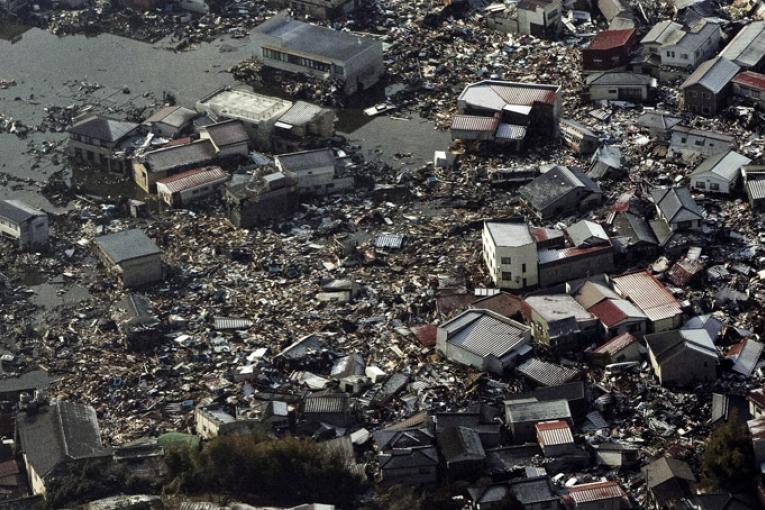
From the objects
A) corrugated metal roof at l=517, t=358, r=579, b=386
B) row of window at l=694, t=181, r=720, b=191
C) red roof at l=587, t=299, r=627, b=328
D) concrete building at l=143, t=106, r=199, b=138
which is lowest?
concrete building at l=143, t=106, r=199, b=138

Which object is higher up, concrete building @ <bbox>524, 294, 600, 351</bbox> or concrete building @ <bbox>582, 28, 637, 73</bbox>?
concrete building @ <bbox>582, 28, 637, 73</bbox>

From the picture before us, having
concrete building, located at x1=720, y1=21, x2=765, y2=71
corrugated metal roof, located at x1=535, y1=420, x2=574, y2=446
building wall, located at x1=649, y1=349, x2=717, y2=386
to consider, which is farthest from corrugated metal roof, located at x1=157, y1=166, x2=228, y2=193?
concrete building, located at x1=720, y1=21, x2=765, y2=71

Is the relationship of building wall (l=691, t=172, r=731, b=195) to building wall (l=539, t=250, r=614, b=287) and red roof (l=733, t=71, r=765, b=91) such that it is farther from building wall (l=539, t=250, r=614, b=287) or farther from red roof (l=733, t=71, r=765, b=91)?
red roof (l=733, t=71, r=765, b=91)

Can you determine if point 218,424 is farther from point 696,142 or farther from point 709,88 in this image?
point 709,88

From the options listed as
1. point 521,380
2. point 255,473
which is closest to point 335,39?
point 521,380

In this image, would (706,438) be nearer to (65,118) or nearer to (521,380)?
(521,380)

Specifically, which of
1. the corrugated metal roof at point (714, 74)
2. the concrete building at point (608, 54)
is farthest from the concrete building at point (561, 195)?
the concrete building at point (608, 54)

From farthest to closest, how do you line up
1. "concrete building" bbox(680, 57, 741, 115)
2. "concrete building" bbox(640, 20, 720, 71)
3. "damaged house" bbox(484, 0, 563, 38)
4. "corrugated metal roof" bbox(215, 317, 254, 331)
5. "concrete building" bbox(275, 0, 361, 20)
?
"concrete building" bbox(275, 0, 361, 20), "damaged house" bbox(484, 0, 563, 38), "concrete building" bbox(640, 20, 720, 71), "concrete building" bbox(680, 57, 741, 115), "corrugated metal roof" bbox(215, 317, 254, 331)

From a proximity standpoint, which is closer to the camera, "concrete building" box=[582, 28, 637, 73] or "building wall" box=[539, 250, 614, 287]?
"building wall" box=[539, 250, 614, 287]
